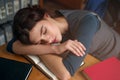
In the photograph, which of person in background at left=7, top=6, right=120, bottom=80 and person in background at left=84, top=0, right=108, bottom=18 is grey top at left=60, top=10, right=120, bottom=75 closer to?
person in background at left=7, top=6, right=120, bottom=80

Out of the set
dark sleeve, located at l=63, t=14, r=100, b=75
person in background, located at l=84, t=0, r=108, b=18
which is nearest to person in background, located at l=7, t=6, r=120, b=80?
dark sleeve, located at l=63, t=14, r=100, b=75

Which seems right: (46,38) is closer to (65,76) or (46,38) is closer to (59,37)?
(59,37)

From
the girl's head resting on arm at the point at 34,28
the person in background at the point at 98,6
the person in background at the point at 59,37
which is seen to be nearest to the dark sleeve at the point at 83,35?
the person in background at the point at 59,37

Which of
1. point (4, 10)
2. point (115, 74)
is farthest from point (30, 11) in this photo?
point (4, 10)

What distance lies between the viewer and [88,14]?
1.13 m

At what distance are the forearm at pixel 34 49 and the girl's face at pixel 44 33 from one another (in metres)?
0.03

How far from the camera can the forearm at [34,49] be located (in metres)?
1.01

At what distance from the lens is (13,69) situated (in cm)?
94

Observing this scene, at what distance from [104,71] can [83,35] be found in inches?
7.5

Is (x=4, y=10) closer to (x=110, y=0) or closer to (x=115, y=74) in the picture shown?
(x=110, y=0)

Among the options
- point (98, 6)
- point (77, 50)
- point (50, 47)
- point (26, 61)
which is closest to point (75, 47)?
point (77, 50)

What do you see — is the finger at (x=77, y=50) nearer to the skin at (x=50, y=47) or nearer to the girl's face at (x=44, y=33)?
the skin at (x=50, y=47)

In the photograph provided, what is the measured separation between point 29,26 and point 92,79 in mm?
352

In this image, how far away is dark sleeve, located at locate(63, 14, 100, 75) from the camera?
956 mm
